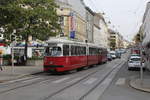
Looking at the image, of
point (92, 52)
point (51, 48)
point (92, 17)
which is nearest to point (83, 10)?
point (92, 17)

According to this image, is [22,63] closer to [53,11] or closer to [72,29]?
[53,11]

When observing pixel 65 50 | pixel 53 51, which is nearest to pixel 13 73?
pixel 53 51

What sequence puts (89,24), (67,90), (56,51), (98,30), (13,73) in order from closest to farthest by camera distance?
(67,90)
(56,51)
(13,73)
(89,24)
(98,30)

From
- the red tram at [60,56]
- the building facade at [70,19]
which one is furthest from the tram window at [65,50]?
the building facade at [70,19]

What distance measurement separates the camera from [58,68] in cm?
2970

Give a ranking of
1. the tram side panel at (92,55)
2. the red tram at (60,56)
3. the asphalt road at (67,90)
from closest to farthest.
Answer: the asphalt road at (67,90) → the red tram at (60,56) → the tram side panel at (92,55)

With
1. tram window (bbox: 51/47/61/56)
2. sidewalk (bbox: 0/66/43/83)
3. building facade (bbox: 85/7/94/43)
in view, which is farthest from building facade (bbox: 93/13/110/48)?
tram window (bbox: 51/47/61/56)

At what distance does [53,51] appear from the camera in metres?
30.0

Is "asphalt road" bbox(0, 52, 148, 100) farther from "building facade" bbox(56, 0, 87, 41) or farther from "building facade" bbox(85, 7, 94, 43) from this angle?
"building facade" bbox(85, 7, 94, 43)

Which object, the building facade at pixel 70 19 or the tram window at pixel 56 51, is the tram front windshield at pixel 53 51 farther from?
the building facade at pixel 70 19

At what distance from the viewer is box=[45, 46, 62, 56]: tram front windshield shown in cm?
2977

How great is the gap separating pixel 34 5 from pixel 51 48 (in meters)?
13.2

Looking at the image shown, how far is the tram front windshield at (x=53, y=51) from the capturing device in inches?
1172

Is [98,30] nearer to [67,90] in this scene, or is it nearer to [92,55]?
[92,55]
